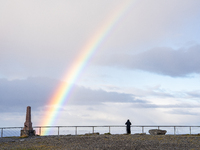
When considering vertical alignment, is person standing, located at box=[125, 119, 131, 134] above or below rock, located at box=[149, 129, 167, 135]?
above

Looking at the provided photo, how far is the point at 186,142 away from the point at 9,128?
2835 cm

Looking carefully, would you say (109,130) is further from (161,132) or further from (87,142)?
(87,142)

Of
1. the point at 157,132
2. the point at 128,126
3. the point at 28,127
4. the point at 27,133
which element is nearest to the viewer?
the point at 157,132

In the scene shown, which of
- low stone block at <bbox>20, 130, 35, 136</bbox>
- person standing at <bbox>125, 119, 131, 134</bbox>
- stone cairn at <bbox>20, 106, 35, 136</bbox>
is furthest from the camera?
stone cairn at <bbox>20, 106, 35, 136</bbox>

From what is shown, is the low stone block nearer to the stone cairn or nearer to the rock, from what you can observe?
the stone cairn

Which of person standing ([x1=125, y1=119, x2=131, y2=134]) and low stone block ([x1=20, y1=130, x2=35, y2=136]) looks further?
low stone block ([x1=20, y1=130, x2=35, y2=136])

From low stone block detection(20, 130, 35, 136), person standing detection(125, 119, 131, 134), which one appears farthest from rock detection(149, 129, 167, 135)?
low stone block detection(20, 130, 35, 136)

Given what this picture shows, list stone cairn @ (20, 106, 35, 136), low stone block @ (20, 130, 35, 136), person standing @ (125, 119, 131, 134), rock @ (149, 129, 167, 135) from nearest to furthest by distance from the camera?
rock @ (149, 129, 167, 135), person standing @ (125, 119, 131, 134), low stone block @ (20, 130, 35, 136), stone cairn @ (20, 106, 35, 136)

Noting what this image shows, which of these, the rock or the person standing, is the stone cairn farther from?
the rock

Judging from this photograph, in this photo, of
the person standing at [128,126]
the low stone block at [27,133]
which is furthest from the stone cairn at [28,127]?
the person standing at [128,126]

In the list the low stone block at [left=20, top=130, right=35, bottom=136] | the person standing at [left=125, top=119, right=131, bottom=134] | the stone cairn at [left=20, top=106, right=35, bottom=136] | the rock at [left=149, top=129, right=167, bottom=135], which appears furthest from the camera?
the stone cairn at [left=20, top=106, right=35, bottom=136]

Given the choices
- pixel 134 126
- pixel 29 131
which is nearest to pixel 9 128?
pixel 29 131

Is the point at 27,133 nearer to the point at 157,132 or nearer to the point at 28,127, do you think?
the point at 28,127

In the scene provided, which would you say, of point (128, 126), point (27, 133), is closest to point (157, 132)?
point (128, 126)
